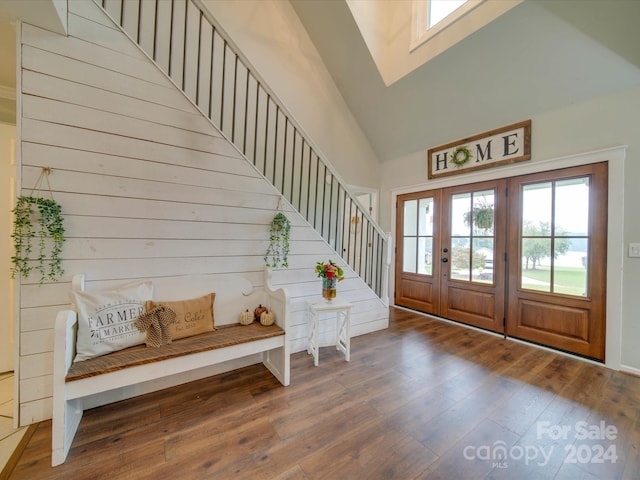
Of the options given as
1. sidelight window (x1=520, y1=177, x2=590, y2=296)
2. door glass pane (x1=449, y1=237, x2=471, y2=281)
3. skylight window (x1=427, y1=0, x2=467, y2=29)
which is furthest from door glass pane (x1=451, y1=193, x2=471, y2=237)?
skylight window (x1=427, y1=0, x2=467, y2=29)

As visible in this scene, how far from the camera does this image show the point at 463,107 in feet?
10.7

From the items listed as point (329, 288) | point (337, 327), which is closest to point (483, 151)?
point (329, 288)

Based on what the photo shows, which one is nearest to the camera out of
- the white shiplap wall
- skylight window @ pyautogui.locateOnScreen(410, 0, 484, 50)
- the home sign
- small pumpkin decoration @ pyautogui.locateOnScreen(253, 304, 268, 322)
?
the white shiplap wall

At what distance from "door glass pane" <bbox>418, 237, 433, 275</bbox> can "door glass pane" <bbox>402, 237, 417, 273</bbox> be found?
0.11m

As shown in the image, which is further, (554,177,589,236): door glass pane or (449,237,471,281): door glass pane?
(449,237,471,281): door glass pane

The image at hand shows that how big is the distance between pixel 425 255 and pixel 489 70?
249cm

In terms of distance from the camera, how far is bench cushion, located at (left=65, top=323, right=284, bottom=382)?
1.40 m

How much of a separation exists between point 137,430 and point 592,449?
2715 mm

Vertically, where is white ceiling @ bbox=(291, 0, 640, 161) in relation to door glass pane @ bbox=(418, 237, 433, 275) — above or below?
above

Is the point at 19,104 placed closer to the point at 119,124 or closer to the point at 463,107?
the point at 119,124

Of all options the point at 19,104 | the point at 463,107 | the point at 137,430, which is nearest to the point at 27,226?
the point at 19,104

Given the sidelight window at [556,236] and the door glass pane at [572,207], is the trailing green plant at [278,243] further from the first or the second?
the door glass pane at [572,207]

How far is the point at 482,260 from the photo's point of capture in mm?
3328

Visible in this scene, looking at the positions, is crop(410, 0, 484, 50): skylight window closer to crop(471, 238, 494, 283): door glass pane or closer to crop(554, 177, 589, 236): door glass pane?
crop(554, 177, 589, 236): door glass pane
